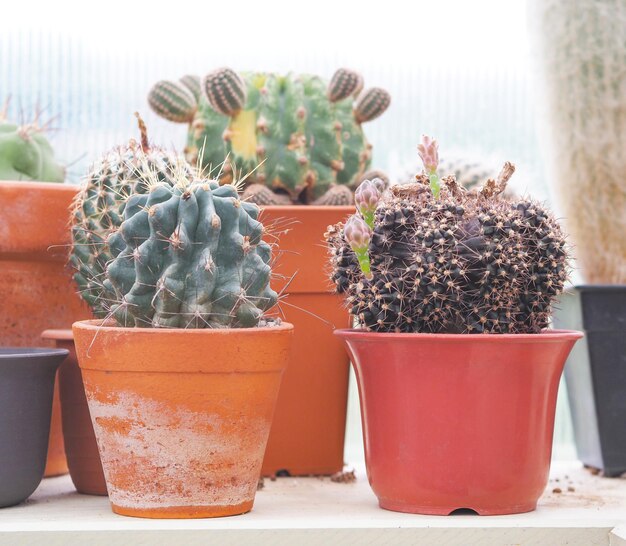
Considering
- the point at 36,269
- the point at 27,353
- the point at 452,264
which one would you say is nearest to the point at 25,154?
the point at 36,269

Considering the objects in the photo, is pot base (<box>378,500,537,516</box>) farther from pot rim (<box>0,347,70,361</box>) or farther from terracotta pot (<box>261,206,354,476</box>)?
pot rim (<box>0,347,70,361</box>)

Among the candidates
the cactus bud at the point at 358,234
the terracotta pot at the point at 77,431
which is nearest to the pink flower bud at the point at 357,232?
the cactus bud at the point at 358,234

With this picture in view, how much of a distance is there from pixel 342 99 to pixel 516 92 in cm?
66

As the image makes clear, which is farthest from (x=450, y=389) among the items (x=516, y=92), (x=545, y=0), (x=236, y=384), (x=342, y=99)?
(x=516, y=92)

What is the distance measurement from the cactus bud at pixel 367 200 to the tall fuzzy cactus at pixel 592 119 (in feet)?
2.20

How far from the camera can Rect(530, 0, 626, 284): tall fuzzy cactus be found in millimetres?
1590

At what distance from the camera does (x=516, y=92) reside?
2105 mm

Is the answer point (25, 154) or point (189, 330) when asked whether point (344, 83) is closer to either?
point (25, 154)

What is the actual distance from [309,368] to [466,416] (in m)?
0.44

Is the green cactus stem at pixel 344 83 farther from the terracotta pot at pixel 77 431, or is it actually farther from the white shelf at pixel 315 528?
the white shelf at pixel 315 528

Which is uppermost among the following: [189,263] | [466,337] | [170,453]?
[189,263]

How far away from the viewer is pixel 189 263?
Answer: 107cm

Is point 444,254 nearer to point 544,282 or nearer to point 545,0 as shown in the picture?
point 544,282

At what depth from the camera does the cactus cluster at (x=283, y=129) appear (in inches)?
60.6
